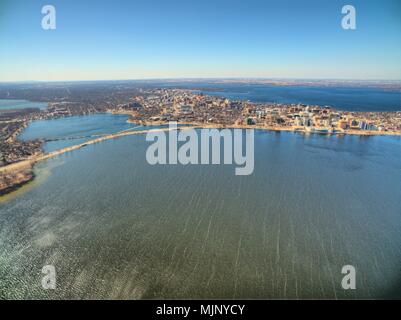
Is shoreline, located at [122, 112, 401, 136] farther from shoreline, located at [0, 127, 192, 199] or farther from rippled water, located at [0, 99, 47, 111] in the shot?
rippled water, located at [0, 99, 47, 111]

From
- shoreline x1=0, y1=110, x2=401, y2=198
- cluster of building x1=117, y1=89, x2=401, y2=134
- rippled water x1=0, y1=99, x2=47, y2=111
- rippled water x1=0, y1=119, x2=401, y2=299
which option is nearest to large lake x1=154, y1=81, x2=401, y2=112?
cluster of building x1=117, y1=89, x2=401, y2=134

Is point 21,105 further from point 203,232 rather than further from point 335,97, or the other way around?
point 335,97

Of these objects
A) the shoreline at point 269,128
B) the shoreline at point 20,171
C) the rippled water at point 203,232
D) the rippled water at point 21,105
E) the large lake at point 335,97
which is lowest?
the rippled water at point 203,232

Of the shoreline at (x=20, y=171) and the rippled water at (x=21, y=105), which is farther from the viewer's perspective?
the rippled water at (x=21, y=105)

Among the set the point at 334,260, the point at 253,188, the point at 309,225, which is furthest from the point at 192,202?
the point at 334,260

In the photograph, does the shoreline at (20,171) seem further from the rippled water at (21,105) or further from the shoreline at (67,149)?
the rippled water at (21,105)

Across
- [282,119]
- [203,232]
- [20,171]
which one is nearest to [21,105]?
[20,171]

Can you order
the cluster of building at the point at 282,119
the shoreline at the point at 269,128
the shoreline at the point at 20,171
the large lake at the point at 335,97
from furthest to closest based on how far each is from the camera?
the large lake at the point at 335,97 < the cluster of building at the point at 282,119 < the shoreline at the point at 269,128 < the shoreline at the point at 20,171

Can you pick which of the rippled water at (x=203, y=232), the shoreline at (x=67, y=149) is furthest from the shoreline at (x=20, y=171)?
the rippled water at (x=203, y=232)
